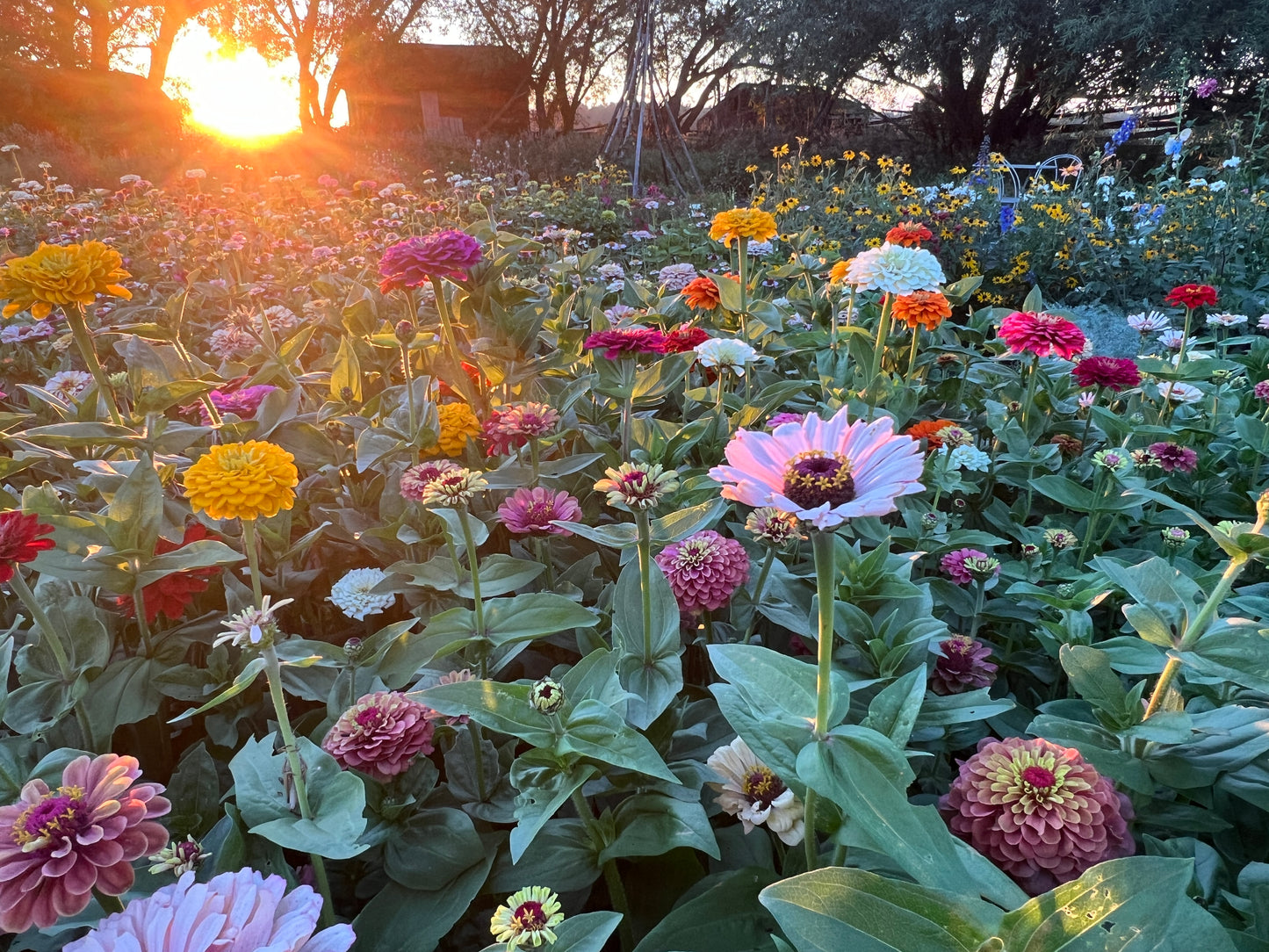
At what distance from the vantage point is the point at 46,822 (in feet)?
2.13

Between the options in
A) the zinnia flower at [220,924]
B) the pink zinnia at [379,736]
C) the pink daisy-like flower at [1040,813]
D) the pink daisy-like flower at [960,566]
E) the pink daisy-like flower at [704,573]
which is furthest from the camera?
the pink daisy-like flower at [960,566]

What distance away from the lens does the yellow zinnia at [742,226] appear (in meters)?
2.15

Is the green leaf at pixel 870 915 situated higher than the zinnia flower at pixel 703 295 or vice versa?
the zinnia flower at pixel 703 295

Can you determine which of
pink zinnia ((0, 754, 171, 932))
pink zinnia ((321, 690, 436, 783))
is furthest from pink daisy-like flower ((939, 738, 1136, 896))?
pink zinnia ((0, 754, 171, 932))

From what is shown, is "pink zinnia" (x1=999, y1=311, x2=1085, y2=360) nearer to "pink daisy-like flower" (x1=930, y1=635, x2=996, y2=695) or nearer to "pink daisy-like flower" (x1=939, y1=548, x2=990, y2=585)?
"pink daisy-like flower" (x1=939, y1=548, x2=990, y2=585)

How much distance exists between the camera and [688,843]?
2.89ft

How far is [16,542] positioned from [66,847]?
1.74 feet

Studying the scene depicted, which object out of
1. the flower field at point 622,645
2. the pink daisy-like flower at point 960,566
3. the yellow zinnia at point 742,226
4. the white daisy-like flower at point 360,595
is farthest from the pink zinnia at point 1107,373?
the white daisy-like flower at point 360,595

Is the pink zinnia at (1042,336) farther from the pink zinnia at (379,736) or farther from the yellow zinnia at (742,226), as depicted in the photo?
the pink zinnia at (379,736)

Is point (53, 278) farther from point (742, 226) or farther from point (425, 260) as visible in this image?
point (742, 226)

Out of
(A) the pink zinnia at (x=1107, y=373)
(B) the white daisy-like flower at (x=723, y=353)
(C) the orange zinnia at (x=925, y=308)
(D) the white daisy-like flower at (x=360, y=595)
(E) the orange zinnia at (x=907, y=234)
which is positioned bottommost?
(D) the white daisy-like flower at (x=360, y=595)

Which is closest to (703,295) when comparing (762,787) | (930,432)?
(930,432)

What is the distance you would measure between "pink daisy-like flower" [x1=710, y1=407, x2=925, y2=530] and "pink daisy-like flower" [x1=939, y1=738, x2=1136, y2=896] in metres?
0.43

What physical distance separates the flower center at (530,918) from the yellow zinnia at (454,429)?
121 cm
